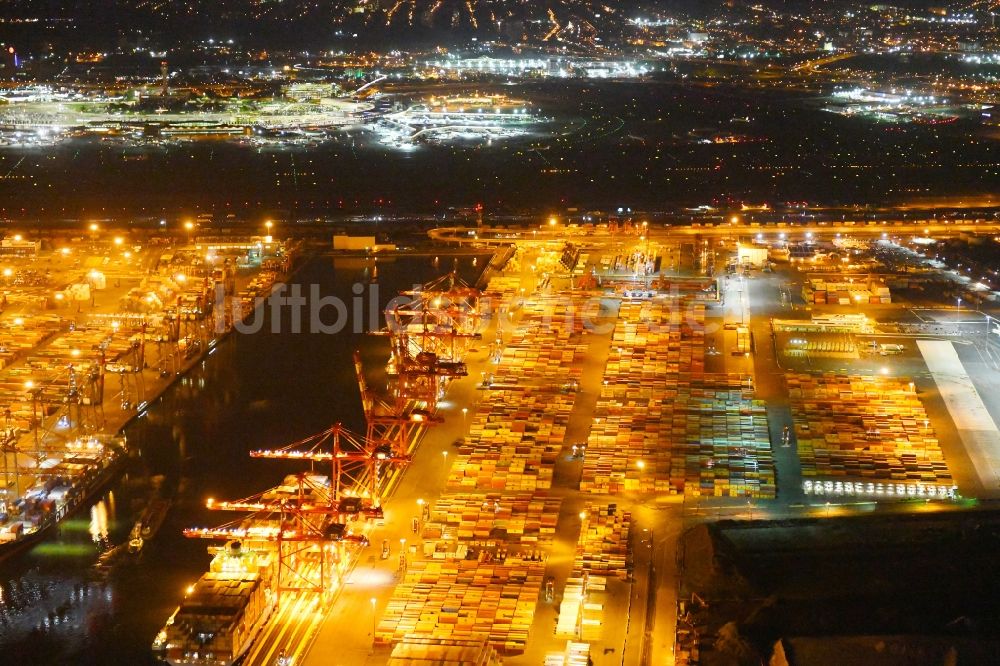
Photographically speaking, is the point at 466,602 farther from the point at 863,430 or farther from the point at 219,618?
the point at 863,430

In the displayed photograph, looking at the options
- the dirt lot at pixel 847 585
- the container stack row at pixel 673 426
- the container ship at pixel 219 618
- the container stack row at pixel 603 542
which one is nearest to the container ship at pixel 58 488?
the container ship at pixel 219 618

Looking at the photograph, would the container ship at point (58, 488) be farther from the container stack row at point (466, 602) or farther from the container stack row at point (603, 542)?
the container stack row at point (603, 542)

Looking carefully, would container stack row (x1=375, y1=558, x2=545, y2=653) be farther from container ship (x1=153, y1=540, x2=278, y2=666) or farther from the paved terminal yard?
container ship (x1=153, y1=540, x2=278, y2=666)

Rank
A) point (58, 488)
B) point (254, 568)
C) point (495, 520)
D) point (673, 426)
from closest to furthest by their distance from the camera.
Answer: point (254, 568) < point (495, 520) < point (58, 488) < point (673, 426)

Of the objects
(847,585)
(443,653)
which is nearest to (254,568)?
(443,653)

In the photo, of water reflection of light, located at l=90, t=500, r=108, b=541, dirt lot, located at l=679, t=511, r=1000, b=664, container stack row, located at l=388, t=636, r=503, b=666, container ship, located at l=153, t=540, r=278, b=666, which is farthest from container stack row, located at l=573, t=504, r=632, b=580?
water reflection of light, located at l=90, t=500, r=108, b=541

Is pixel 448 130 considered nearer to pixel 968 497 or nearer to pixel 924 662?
pixel 968 497

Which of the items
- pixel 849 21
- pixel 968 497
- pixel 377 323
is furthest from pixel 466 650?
pixel 849 21
